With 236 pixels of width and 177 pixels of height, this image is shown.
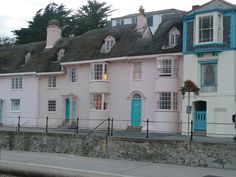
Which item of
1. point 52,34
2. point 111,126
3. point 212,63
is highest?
point 52,34

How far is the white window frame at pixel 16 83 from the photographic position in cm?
3910

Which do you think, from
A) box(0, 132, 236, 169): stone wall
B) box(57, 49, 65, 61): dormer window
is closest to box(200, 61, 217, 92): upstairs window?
box(0, 132, 236, 169): stone wall

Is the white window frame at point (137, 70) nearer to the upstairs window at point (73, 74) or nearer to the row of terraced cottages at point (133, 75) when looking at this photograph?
the row of terraced cottages at point (133, 75)

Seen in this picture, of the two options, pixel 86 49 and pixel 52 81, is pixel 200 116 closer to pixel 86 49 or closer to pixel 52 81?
pixel 86 49

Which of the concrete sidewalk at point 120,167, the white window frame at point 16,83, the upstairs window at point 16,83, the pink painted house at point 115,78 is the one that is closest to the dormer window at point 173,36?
the pink painted house at point 115,78

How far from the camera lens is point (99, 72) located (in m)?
33.4

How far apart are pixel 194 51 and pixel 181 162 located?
10.5 metres

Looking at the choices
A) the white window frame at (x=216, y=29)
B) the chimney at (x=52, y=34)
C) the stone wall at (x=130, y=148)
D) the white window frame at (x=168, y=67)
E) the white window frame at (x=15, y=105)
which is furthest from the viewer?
the chimney at (x=52, y=34)

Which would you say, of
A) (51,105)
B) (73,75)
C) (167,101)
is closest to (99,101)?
(73,75)

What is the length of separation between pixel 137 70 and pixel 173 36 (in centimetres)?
392

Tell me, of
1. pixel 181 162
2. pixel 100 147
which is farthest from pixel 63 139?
pixel 181 162

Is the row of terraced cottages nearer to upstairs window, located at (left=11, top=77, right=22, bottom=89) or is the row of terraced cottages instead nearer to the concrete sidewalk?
upstairs window, located at (left=11, top=77, right=22, bottom=89)

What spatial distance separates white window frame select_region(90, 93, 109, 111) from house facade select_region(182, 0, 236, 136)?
24.4ft

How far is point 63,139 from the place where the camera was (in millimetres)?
23469
